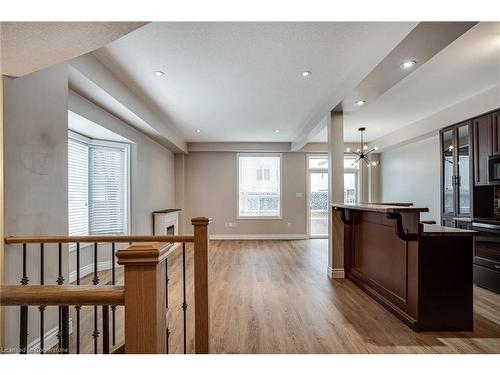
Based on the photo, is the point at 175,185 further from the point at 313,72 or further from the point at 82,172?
the point at 313,72

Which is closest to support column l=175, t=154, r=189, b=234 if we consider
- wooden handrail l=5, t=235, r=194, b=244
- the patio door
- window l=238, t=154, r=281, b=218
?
window l=238, t=154, r=281, b=218

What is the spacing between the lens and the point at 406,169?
21.6ft

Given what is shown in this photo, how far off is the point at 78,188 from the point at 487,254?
19.0 ft

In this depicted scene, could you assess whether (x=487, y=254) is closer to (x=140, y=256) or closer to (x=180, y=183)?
(x=140, y=256)

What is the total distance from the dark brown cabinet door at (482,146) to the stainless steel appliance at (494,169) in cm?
6

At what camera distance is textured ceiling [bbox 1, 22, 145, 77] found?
1.45 m

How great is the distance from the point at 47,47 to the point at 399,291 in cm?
350

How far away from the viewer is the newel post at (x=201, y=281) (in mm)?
2113

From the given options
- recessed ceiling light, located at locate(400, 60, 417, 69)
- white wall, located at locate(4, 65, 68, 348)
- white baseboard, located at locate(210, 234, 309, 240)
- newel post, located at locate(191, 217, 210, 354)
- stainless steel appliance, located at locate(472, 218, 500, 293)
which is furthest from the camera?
white baseboard, located at locate(210, 234, 309, 240)

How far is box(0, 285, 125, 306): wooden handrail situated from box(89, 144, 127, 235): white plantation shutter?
4115 millimetres

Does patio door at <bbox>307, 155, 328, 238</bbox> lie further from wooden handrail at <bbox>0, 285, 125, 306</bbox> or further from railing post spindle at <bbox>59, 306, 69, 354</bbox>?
wooden handrail at <bbox>0, 285, 125, 306</bbox>

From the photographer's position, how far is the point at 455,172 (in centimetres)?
427
